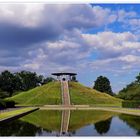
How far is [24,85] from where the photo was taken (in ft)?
114

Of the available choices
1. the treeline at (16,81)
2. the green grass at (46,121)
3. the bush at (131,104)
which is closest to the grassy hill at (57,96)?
the treeline at (16,81)

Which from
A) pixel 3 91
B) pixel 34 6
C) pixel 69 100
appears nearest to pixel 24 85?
pixel 3 91

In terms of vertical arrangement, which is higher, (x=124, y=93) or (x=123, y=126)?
(x=124, y=93)

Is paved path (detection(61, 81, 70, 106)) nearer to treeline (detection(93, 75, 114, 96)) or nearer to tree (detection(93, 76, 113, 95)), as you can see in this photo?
treeline (detection(93, 75, 114, 96))

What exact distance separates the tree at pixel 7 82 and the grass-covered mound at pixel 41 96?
3232 millimetres

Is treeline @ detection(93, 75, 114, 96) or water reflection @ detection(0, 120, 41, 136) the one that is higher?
treeline @ detection(93, 75, 114, 96)

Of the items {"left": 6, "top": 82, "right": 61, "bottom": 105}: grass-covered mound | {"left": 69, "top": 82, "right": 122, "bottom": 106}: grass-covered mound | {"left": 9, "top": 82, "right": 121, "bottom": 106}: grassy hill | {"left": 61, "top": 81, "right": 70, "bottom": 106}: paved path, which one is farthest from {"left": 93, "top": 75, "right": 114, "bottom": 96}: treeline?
{"left": 6, "top": 82, "right": 61, "bottom": 105}: grass-covered mound

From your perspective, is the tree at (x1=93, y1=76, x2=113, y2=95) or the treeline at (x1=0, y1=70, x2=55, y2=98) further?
the treeline at (x1=0, y1=70, x2=55, y2=98)

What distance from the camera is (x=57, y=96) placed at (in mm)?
39688

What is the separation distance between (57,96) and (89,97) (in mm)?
3215

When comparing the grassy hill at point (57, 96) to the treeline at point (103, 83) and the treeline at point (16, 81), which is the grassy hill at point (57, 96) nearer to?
the treeline at point (16, 81)

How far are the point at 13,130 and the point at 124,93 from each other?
1782cm

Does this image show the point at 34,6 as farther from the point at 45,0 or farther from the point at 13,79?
the point at 13,79

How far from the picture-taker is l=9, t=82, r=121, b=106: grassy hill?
38.3 meters
